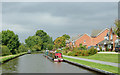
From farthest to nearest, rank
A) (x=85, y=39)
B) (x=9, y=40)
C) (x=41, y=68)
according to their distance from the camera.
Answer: (x=85, y=39) → (x=9, y=40) → (x=41, y=68)

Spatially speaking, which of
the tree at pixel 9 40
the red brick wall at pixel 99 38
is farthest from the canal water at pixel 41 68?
the red brick wall at pixel 99 38

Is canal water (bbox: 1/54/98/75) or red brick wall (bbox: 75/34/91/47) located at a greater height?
red brick wall (bbox: 75/34/91/47)

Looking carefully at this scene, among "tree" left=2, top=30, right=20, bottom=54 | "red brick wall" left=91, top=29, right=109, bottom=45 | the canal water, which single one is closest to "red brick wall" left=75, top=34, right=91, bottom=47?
"red brick wall" left=91, top=29, right=109, bottom=45

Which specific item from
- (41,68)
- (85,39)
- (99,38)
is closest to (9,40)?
(85,39)

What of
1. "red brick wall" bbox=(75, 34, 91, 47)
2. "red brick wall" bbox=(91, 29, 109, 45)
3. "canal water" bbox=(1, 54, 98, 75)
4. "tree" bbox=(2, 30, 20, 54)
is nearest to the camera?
"canal water" bbox=(1, 54, 98, 75)

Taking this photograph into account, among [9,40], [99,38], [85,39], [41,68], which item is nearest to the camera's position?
[41,68]

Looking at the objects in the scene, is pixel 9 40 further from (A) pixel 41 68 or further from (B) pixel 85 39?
(A) pixel 41 68

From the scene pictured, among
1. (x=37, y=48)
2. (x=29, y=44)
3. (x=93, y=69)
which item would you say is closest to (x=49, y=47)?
(x=37, y=48)

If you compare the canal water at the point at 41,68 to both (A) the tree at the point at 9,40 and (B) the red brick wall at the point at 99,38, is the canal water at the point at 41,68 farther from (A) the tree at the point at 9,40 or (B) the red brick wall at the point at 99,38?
(B) the red brick wall at the point at 99,38

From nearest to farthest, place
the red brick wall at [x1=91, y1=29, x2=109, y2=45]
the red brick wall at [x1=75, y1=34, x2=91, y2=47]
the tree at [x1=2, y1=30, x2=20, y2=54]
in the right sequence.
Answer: the tree at [x1=2, y1=30, x2=20, y2=54], the red brick wall at [x1=91, y1=29, x2=109, y2=45], the red brick wall at [x1=75, y1=34, x2=91, y2=47]

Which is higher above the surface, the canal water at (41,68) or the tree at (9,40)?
the tree at (9,40)

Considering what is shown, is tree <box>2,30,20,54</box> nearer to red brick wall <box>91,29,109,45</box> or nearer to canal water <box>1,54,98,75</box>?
red brick wall <box>91,29,109,45</box>

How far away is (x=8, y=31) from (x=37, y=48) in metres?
64.3

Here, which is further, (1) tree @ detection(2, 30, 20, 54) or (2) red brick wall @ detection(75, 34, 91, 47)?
(2) red brick wall @ detection(75, 34, 91, 47)
